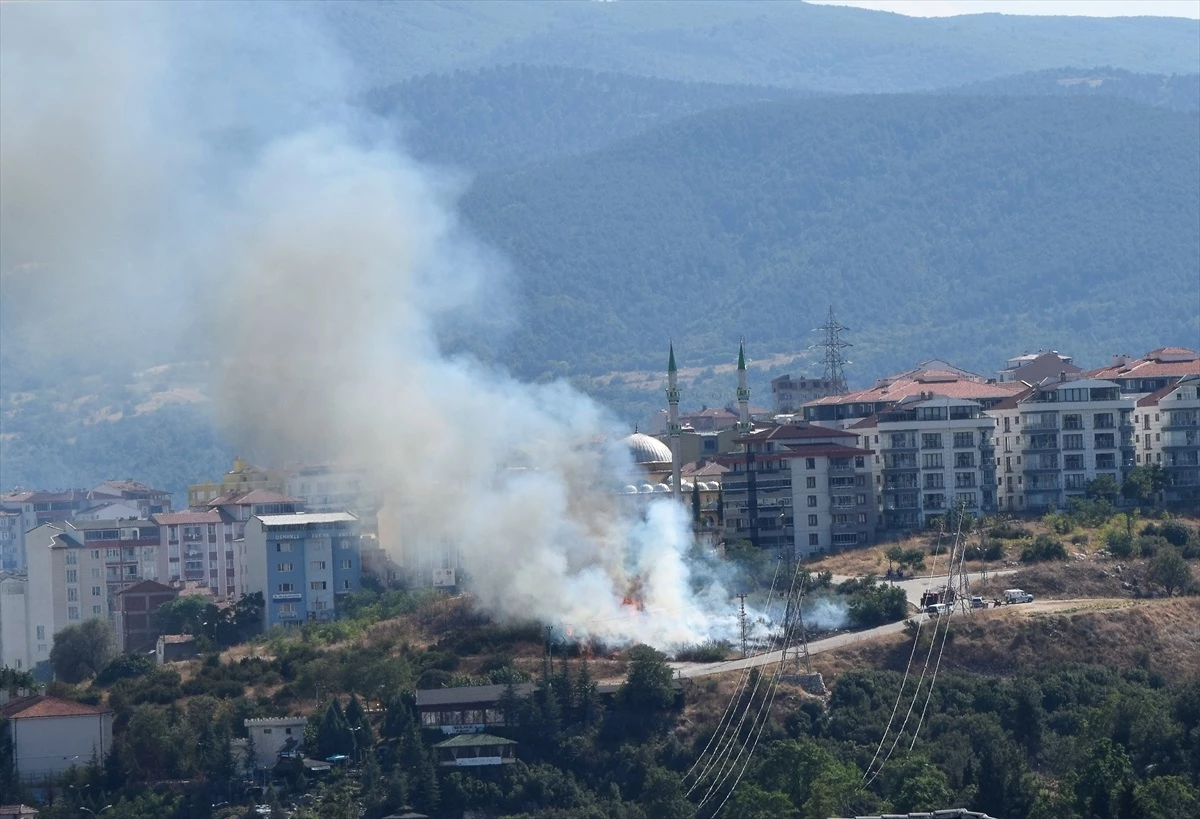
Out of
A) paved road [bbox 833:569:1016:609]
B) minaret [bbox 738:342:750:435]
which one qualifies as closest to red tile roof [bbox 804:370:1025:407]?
minaret [bbox 738:342:750:435]

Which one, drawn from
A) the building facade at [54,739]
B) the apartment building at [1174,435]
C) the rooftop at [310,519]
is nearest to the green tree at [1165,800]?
the building facade at [54,739]

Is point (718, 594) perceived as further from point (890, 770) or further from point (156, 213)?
point (156, 213)

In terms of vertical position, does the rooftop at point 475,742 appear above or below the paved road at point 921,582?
below

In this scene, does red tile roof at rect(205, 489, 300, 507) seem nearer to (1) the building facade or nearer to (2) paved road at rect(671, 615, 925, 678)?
(1) the building facade

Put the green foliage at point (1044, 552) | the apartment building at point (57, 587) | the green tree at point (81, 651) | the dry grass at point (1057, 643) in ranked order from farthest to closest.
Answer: the apartment building at point (57, 587) < the green tree at point (81, 651) < the green foliage at point (1044, 552) < the dry grass at point (1057, 643)

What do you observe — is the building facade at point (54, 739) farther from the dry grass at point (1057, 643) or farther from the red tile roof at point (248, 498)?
the red tile roof at point (248, 498)

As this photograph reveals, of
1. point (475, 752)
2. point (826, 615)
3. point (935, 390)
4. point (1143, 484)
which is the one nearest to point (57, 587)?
point (475, 752)
